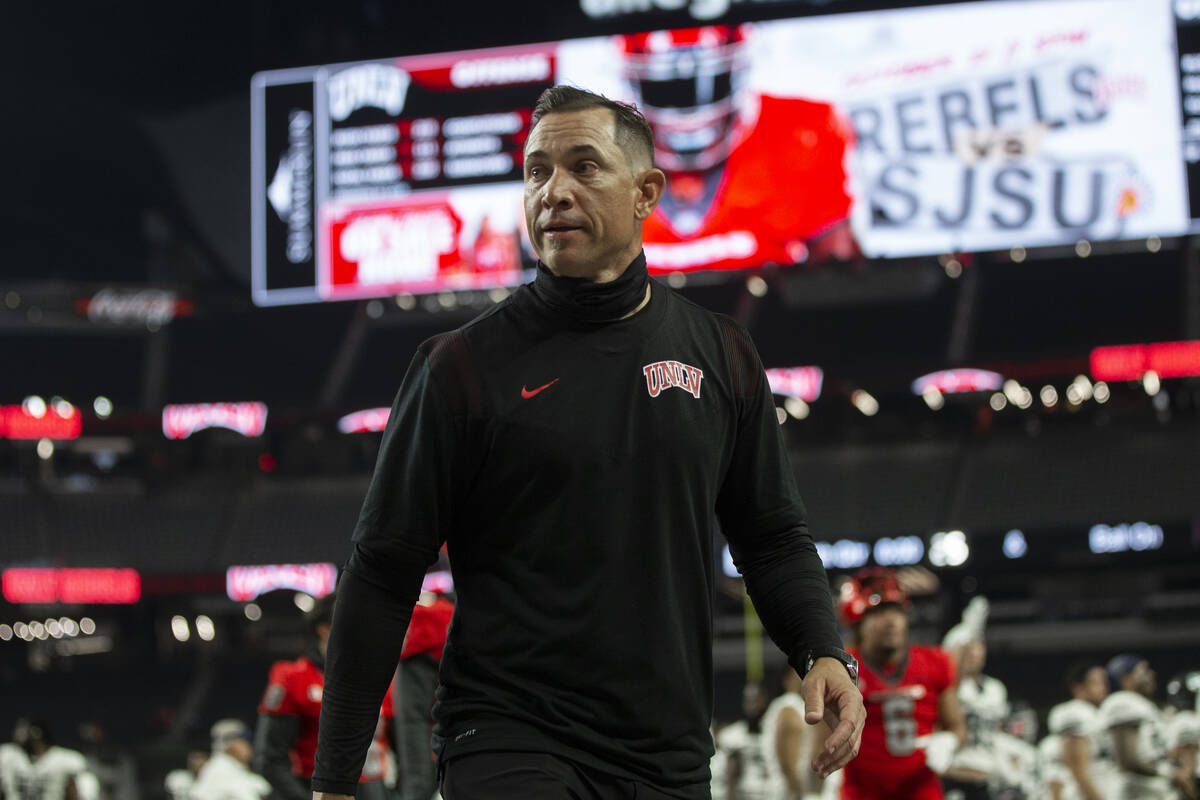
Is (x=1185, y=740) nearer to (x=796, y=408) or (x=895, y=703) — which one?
(x=895, y=703)

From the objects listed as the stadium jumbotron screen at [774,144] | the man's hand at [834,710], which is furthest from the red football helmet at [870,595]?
the stadium jumbotron screen at [774,144]

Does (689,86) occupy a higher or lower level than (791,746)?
higher

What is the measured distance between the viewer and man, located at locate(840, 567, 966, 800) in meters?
6.39

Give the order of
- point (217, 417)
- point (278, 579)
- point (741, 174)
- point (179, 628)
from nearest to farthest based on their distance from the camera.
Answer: point (741, 174), point (278, 579), point (217, 417), point (179, 628)

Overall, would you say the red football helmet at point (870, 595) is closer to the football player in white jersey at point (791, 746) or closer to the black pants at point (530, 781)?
the football player in white jersey at point (791, 746)

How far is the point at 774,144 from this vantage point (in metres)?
23.0

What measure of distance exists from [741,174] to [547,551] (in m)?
20.7

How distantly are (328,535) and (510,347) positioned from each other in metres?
26.9

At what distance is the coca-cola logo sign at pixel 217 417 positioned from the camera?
2798 centimetres

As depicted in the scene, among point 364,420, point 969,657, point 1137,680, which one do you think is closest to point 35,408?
point 364,420

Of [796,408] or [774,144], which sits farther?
[796,408]

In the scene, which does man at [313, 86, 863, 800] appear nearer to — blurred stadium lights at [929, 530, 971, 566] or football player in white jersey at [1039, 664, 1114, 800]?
football player in white jersey at [1039, 664, 1114, 800]

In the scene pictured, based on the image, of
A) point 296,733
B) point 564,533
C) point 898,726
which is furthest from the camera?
point 296,733

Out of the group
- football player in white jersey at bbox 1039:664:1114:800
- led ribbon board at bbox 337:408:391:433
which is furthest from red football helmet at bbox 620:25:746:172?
football player in white jersey at bbox 1039:664:1114:800
